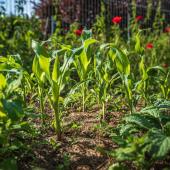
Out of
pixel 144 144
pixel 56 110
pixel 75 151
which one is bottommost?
pixel 75 151

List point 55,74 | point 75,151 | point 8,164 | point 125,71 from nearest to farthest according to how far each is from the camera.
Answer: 1. point 8,164
2. point 75,151
3. point 55,74
4. point 125,71

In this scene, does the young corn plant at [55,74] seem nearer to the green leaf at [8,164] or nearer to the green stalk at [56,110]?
the green stalk at [56,110]

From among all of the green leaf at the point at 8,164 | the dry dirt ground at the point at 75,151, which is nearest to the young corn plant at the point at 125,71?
the dry dirt ground at the point at 75,151

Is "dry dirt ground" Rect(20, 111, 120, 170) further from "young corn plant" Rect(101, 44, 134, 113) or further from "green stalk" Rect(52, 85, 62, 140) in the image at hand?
"young corn plant" Rect(101, 44, 134, 113)

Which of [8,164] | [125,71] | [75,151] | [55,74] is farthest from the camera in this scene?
[125,71]

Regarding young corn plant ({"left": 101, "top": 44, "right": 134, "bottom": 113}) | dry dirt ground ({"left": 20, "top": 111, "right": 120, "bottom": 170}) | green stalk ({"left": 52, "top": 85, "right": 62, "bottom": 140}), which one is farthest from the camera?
young corn plant ({"left": 101, "top": 44, "right": 134, "bottom": 113})

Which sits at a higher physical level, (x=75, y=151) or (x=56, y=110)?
(x=56, y=110)

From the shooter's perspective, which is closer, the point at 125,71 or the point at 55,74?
the point at 55,74

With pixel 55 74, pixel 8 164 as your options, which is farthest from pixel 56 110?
pixel 8 164

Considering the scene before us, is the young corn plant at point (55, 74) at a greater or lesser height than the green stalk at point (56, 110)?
greater

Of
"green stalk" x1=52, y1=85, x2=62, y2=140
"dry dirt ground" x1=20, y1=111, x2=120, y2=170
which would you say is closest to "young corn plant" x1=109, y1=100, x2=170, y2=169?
"dry dirt ground" x1=20, y1=111, x2=120, y2=170

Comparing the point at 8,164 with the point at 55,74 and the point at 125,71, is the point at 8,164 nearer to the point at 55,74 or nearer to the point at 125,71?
the point at 55,74

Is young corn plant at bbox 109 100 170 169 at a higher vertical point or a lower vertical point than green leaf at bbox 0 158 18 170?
higher

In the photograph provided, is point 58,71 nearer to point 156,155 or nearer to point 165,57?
point 156,155
